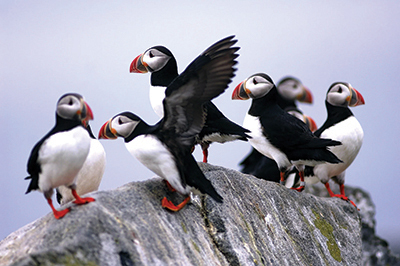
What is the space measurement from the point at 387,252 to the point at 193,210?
22.4 feet

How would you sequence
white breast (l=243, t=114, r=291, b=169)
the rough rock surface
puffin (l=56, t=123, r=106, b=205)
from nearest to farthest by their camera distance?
the rough rock surface, puffin (l=56, t=123, r=106, b=205), white breast (l=243, t=114, r=291, b=169)

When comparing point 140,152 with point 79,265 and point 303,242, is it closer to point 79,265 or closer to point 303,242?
point 79,265

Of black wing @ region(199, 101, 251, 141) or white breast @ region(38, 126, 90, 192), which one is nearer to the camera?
white breast @ region(38, 126, 90, 192)

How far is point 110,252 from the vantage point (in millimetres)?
3090

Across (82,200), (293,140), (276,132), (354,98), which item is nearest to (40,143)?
(82,200)

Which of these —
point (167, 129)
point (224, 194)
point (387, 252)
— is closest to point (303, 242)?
point (224, 194)

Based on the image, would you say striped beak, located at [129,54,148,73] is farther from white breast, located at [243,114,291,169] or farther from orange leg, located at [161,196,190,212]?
orange leg, located at [161,196,190,212]

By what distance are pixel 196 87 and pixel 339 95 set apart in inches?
123

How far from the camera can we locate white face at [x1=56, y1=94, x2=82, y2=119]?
3383 millimetres

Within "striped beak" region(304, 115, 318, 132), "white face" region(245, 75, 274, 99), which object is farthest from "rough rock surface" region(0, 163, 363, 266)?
"striped beak" region(304, 115, 318, 132)

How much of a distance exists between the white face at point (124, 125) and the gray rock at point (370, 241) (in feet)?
22.5

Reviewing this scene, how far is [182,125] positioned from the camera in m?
3.82

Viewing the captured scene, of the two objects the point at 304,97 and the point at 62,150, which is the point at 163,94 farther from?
the point at 304,97

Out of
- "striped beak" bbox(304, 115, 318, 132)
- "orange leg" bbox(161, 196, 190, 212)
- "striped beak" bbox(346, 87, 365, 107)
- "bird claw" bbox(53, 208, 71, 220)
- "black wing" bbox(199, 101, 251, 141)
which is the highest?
"bird claw" bbox(53, 208, 71, 220)
